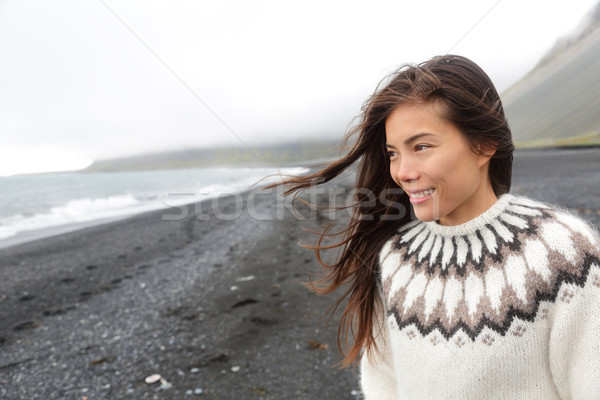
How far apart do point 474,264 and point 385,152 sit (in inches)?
38.6

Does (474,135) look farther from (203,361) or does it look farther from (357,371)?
(203,361)

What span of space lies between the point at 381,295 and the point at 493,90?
4.73 feet

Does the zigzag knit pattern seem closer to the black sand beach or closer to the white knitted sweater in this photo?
the white knitted sweater

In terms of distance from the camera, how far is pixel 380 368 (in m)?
2.58

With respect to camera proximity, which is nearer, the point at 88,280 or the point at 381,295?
the point at 381,295

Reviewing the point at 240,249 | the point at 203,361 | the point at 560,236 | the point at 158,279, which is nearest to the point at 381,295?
the point at 560,236

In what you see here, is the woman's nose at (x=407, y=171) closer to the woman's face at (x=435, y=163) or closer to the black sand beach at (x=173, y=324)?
the woman's face at (x=435, y=163)

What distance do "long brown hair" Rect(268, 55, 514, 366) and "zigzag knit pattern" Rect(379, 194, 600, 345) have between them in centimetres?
28

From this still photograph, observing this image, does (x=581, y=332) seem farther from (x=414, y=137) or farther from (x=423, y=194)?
(x=414, y=137)

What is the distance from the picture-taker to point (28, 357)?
688 cm

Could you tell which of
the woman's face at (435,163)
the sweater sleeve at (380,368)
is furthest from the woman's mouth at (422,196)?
the sweater sleeve at (380,368)

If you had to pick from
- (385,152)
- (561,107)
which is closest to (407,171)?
(385,152)

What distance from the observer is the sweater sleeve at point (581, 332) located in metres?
1.49

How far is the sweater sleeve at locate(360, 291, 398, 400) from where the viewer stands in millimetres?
2527
